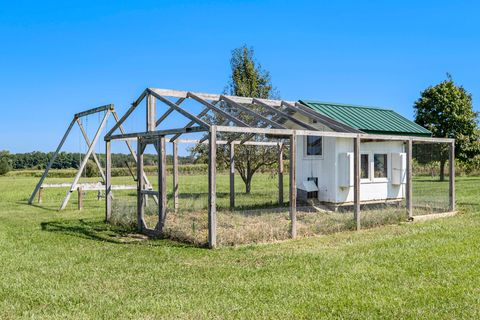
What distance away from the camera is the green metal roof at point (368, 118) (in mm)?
13914

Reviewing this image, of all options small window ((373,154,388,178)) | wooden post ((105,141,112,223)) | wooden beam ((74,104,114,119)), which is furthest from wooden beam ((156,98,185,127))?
small window ((373,154,388,178))

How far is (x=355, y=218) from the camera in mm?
11234

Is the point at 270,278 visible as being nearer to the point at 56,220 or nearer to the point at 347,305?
the point at 347,305

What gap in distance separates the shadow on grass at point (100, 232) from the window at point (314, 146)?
19.1 feet

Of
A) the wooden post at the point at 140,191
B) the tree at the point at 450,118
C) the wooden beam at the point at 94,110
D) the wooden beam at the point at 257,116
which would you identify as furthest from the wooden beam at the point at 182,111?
the tree at the point at 450,118

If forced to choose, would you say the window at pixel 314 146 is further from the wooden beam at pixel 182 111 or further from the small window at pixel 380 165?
the wooden beam at pixel 182 111

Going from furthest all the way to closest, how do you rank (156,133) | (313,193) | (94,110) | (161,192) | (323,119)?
1. (94,110)
2. (313,193)
3. (323,119)
4. (156,133)
5. (161,192)

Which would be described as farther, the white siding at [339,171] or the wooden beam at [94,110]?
the wooden beam at [94,110]

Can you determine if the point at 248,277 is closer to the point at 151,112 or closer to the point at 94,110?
the point at 151,112

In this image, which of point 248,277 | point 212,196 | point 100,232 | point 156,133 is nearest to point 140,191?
point 100,232

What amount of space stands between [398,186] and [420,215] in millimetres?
1659

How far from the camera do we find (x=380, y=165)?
14328 millimetres

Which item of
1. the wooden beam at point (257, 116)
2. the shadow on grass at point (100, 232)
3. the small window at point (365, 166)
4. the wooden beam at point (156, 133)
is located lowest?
the shadow on grass at point (100, 232)

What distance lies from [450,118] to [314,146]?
1596cm
